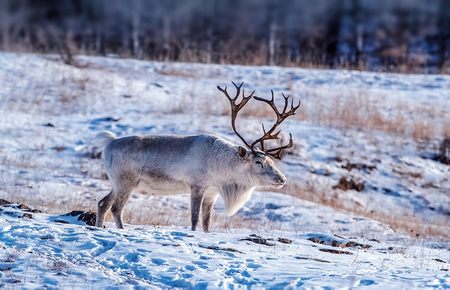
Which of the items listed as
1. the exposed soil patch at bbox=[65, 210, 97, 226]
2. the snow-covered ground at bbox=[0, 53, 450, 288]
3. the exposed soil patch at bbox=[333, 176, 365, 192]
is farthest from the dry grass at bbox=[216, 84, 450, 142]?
the exposed soil patch at bbox=[65, 210, 97, 226]

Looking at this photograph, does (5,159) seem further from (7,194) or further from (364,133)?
(364,133)

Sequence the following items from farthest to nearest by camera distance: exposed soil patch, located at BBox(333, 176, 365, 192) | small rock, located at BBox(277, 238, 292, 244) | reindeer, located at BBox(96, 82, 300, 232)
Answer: exposed soil patch, located at BBox(333, 176, 365, 192), reindeer, located at BBox(96, 82, 300, 232), small rock, located at BBox(277, 238, 292, 244)

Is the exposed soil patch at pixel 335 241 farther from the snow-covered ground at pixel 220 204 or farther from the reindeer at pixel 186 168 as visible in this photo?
the reindeer at pixel 186 168

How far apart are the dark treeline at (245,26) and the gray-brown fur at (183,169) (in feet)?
79.0

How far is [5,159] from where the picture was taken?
1451 cm

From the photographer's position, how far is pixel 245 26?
1725 inches

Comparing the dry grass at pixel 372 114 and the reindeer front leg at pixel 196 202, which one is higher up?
the dry grass at pixel 372 114

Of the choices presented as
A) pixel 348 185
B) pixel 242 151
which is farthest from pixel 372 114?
pixel 242 151

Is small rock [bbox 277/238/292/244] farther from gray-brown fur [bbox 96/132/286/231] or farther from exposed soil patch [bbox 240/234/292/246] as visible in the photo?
gray-brown fur [bbox 96/132/286/231]

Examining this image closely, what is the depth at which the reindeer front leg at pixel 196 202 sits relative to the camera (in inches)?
363

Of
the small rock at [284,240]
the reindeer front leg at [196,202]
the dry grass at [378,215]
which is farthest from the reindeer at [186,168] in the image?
the dry grass at [378,215]

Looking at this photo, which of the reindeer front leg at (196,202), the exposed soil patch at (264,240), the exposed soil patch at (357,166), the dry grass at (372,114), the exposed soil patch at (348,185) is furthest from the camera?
the dry grass at (372,114)

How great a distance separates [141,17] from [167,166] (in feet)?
125

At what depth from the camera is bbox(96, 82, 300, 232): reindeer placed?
30.7ft
